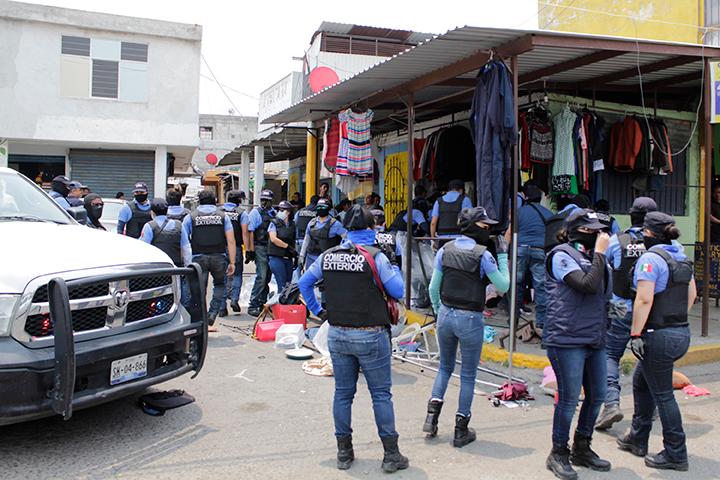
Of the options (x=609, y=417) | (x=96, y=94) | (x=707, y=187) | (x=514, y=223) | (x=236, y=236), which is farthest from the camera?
(x=96, y=94)

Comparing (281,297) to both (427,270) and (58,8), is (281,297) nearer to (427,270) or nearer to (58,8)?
(427,270)

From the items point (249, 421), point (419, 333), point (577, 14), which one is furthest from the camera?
point (577, 14)

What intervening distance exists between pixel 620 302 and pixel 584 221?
4.65ft

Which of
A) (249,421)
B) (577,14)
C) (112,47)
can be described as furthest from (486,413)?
(112,47)

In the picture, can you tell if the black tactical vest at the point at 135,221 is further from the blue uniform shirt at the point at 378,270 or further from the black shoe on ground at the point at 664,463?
the black shoe on ground at the point at 664,463

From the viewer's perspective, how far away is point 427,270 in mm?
8633

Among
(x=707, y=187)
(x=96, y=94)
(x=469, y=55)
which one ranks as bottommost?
(x=707, y=187)

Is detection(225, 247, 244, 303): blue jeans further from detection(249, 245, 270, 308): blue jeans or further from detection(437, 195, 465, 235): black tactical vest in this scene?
detection(437, 195, 465, 235): black tactical vest

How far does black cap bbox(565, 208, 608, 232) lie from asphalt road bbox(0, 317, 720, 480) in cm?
169

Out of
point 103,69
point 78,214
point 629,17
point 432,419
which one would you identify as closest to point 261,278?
point 78,214

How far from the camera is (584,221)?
4062 mm

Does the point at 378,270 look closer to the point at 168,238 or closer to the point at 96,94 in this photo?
the point at 168,238

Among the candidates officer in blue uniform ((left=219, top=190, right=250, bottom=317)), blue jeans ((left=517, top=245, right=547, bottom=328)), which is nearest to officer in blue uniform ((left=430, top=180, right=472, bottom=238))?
blue jeans ((left=517, top=245, right=547, bottom=328))

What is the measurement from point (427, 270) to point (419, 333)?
1.55 meters
